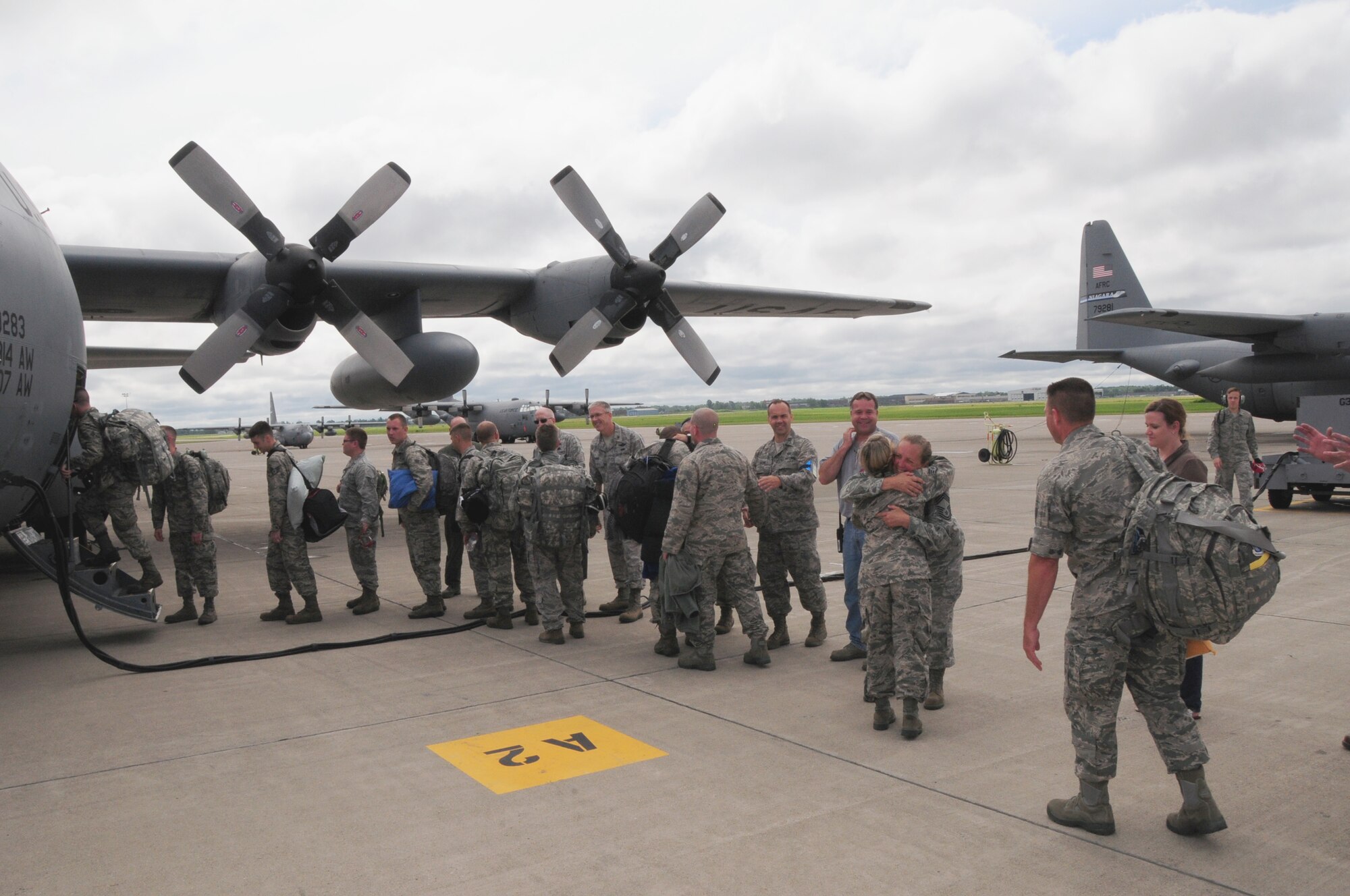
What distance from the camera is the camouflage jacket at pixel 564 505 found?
23.2ft

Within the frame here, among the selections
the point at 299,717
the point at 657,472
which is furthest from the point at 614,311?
the point at 299,717

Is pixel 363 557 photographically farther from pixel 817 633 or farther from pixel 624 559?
pixel 817 633

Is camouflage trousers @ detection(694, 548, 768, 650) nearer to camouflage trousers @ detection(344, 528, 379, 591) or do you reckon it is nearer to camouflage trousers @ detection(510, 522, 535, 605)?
camouflage trousers @ detection(510, 522, 535, 605)

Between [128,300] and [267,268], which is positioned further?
[128,300]

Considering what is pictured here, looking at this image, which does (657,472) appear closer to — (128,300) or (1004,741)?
(1004,741)

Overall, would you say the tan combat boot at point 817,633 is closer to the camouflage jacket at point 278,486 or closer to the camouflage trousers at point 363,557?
the camouflage trousers at point 363,557

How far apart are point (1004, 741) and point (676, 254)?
9364mm

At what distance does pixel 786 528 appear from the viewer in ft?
21.8

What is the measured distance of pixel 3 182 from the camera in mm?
6973

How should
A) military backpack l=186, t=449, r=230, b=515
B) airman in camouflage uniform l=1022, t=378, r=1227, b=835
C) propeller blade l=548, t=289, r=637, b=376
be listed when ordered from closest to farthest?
1. airman in camouflage uniform l=1022, t=378, r=1227, b=835
2. military backpack l=186, t=449, r=230, b=515
3. propeller blade l=548, t=289, r=637, b=376

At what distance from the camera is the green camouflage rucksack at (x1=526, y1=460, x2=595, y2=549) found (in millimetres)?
7004

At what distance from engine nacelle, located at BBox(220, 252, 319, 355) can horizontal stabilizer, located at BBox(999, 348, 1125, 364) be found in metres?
25.7

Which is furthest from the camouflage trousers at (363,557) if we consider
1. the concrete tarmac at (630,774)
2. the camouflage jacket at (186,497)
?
the camouflage jacket at (186,497)

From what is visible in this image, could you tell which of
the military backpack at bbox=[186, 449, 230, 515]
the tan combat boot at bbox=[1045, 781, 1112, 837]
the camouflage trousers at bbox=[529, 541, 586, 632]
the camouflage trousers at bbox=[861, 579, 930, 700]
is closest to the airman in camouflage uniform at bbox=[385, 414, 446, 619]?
the camouflage trousers at bbox=[529, 541, 586, 632]
